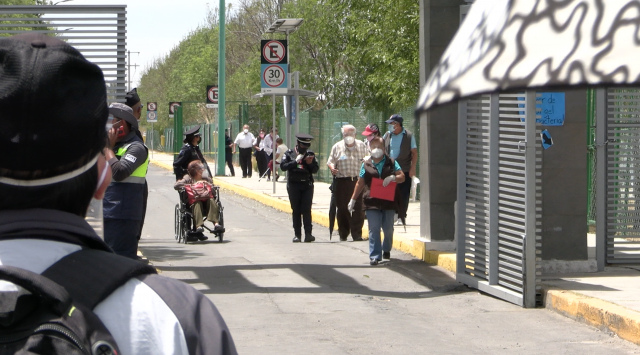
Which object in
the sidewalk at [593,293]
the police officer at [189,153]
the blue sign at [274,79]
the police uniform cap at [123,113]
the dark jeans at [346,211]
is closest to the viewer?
the sidewalk at [593,293]

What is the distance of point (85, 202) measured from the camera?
167 cm

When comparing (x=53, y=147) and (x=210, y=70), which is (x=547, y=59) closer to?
(x=53, y=147)

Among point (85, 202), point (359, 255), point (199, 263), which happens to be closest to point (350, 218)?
point (359, 255)

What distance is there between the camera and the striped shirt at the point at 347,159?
1350 cm

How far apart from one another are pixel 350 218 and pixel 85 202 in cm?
1248

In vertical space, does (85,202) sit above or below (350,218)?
above

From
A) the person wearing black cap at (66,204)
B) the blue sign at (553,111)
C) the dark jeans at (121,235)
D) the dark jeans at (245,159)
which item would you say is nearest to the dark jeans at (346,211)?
the blue sign at (553,111)

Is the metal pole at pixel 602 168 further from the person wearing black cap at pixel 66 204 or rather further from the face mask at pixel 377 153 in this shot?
the person wearing black cap at pixel 66 204

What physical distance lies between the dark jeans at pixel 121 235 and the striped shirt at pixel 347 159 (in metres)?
6.44

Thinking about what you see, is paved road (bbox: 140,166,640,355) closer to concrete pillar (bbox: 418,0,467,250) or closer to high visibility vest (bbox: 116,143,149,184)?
concrete pillar (bbox: 418,0,467,250)

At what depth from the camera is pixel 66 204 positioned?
1.63m

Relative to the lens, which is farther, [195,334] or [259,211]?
[259,211]

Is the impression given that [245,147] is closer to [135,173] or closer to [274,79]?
[274,79]

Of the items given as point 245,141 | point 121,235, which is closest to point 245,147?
point 245,141
